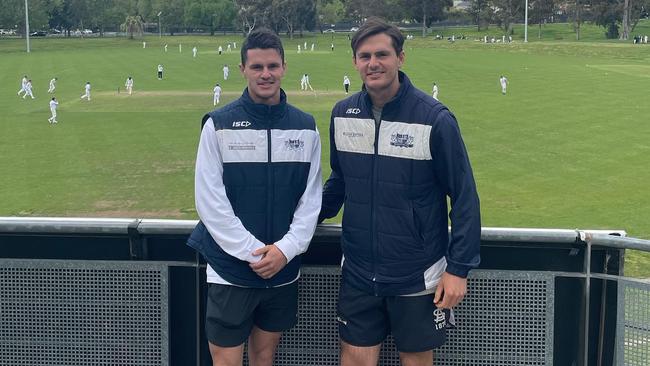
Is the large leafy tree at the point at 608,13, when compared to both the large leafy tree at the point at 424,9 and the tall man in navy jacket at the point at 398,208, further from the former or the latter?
the tall man in navy jacket at the point at 398,208

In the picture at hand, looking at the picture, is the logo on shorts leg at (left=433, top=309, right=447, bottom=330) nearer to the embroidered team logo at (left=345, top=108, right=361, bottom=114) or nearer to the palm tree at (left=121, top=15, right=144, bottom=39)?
the embroidered team logo at (left=345, top=108, right=361, bottom=114)

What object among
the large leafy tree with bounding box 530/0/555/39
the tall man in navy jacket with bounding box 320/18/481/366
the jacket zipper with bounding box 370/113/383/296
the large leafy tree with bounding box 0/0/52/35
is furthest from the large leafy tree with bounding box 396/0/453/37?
the jacket zipper with bounding box 370/113/383/296

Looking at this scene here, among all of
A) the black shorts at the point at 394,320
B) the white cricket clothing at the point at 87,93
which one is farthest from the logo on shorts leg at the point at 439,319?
the white cricket clothing at the point at 87,93

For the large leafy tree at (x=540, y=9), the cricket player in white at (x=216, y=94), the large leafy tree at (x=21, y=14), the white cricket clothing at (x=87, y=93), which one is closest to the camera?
the cricket player in white at (x=216, y=94)

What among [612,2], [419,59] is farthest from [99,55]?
[612,2]

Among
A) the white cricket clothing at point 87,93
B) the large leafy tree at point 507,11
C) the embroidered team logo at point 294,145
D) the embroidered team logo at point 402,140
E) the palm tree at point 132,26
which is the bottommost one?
the white cricket clothing at point 87,93

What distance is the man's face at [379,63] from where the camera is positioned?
419 cm

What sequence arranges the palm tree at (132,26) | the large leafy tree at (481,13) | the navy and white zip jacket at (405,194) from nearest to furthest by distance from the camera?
the navy and white zip jacket at (405,194), the large leafy tree at (481,13), the palm tree at (132,26)

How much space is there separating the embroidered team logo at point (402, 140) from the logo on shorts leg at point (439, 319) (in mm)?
865

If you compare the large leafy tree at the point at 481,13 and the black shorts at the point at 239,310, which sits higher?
the large leafy tree at the point at 481,13

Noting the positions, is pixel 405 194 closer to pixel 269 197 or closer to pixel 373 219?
pixel 373 219

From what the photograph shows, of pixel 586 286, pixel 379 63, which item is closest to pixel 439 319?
pixel 586 286

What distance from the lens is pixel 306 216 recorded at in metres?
4.34

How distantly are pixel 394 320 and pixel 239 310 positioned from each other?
31.8 inches
